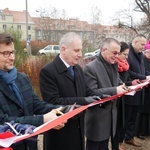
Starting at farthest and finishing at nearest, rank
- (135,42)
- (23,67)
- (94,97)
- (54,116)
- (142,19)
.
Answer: (142,19)
(23,67)
(135,42)
(94,97)
(54,116)

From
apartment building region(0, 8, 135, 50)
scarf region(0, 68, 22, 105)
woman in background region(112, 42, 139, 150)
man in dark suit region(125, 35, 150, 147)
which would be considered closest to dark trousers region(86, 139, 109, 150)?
woman in background region(112, 42, 139, 150)

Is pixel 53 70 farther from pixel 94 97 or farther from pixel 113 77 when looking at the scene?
pixel 113 77

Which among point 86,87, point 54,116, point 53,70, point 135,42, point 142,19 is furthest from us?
point 142,19

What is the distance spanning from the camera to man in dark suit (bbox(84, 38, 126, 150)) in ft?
11.3

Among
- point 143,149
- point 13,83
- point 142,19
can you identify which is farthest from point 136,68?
point 142,19

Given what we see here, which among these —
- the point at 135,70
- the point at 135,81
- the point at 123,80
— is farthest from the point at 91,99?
the point at 135,70

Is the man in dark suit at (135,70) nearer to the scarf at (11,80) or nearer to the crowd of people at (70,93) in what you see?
the crowd of people at (70,93)

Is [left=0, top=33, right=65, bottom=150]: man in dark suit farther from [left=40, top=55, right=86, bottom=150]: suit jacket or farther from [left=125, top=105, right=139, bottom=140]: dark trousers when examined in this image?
[left=125, top=105, right=139, bottom=140]: dark trousers

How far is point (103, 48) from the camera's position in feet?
11.5

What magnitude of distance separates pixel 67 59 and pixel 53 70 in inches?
8.2

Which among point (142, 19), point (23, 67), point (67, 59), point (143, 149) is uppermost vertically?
point (142, 19)

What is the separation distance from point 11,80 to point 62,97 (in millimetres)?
766

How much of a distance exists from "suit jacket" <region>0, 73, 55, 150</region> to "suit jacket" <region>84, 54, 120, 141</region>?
103cm

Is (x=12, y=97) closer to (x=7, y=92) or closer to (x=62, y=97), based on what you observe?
(x=7, y=92)
